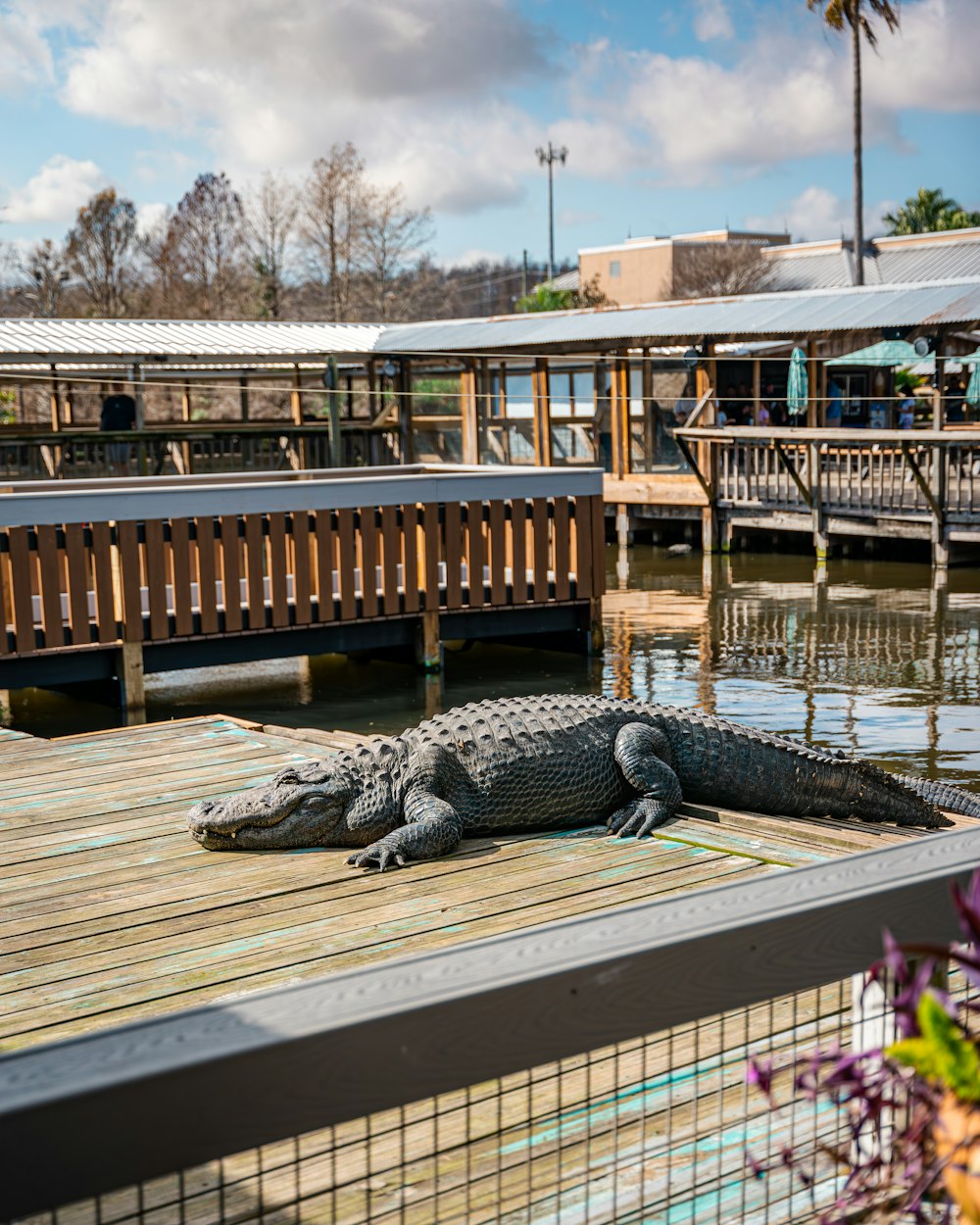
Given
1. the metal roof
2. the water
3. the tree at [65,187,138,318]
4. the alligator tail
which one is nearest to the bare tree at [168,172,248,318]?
the tree at [65,187,138,318]

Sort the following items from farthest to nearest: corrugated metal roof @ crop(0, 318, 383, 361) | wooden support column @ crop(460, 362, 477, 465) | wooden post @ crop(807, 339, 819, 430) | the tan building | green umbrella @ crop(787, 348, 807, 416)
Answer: the tan building → wooden support column @ crop(460, 362, 477, 465) → corrugated metal roof @ crop(0, 318, 383, 361) → wooden post @ crop(807, 339, 819, 430) → green umbrella @ crop(787, 348, 807, 416)

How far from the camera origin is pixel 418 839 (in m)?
4.79

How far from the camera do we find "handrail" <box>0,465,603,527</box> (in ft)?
31.4

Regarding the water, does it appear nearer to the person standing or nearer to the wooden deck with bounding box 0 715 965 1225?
the wooden deck with bounding box 0 715 965 1225

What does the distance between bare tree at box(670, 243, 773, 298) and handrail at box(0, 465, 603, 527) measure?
117 ft

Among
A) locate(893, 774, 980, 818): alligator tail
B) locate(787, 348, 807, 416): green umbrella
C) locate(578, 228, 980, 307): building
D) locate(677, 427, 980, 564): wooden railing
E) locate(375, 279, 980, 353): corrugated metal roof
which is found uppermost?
locate(578, 228, 980, 307): building

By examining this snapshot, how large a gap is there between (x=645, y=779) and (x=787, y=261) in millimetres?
44358

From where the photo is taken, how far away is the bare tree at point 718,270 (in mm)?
46281

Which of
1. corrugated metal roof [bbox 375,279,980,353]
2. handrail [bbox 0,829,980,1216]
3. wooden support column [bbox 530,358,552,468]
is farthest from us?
wooden support column [bbox 530,358,552,468]

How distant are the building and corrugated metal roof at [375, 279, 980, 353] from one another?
1200cm

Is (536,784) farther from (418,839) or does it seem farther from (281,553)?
(281,553)

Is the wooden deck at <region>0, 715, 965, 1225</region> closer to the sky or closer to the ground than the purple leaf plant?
closer to the ground

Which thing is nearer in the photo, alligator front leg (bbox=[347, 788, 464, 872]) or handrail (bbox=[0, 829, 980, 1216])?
handrail (bbox=[0, 829, 980, 1216])

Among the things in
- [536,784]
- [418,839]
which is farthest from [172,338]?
[418,839]
